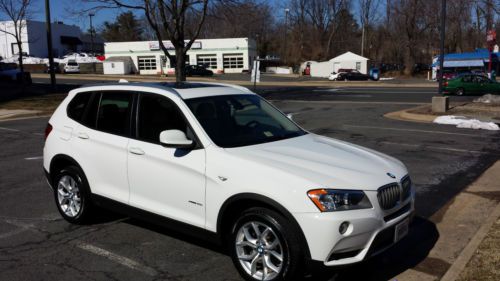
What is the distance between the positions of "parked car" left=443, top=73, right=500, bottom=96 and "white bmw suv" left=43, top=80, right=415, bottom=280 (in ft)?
90.5

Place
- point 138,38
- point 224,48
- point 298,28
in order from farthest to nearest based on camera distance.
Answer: point 138,38
point 298,28
point 224,48

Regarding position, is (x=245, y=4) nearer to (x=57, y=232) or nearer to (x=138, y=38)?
(x=57, y=232)

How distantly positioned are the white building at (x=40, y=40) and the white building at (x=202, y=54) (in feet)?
46.2

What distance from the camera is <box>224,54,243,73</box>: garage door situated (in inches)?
2805

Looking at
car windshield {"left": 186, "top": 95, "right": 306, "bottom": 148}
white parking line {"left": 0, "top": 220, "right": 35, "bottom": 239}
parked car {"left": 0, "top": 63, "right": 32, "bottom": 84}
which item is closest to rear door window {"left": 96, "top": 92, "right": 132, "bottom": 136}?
car windshield {"left": 186, "top": 95, "right": 306, "bottom": 148}

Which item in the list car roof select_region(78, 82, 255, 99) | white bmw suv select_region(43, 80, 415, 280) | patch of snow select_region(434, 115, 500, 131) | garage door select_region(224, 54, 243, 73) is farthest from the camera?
garage door select_region(224, 54, 243, 73)

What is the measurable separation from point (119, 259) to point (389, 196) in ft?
8.66

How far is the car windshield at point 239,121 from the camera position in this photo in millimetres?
4566

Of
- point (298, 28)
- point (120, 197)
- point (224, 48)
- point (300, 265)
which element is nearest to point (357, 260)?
Result: point (300, 265)

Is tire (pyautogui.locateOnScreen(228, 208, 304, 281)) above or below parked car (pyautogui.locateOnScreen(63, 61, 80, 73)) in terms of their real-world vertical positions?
below

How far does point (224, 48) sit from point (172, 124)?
222 ft

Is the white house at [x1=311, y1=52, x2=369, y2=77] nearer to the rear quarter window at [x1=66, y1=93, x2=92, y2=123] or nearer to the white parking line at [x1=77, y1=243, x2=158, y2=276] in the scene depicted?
the rear quarter window at [x1=66, y1=93, x2=92, y2=123]

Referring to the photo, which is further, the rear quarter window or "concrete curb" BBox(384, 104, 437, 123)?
"concrete curb" BBox(384, 104, 437, 123)

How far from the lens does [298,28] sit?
9556 cm
